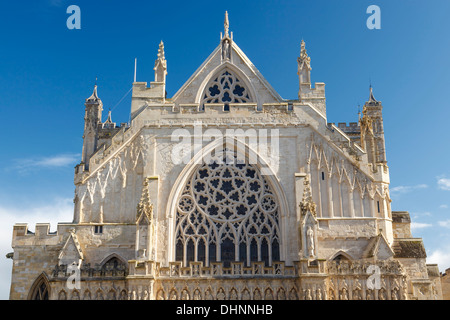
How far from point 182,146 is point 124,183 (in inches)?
123

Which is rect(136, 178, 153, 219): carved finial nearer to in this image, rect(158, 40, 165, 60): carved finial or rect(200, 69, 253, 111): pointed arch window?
rect(200, 69, 253, 111): pointed arch window

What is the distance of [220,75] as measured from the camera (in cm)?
2828

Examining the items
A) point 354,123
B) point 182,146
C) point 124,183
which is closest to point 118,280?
point 124,183

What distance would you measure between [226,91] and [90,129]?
23.7 feet

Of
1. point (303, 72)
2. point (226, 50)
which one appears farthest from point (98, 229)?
point (303, 72)

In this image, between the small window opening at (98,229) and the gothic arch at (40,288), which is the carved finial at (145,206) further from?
the gothic arch at (40,288)

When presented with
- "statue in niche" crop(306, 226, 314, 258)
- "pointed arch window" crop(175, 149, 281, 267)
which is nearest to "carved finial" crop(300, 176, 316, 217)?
"statue in niche" crop(306, 226, 314, 258)

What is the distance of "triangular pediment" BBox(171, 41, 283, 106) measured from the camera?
27.5 m

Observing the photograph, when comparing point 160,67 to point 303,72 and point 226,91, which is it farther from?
point 303,72

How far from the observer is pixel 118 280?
2231 cm

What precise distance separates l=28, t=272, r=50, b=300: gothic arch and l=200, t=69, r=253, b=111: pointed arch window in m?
10.9

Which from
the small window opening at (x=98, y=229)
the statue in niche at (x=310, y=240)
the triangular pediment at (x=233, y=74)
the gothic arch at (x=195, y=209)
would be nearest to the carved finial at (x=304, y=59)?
the triangular pediment at (x=233, y=74)

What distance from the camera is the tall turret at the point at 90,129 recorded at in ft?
90.4
